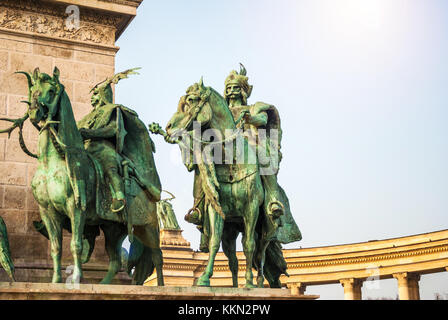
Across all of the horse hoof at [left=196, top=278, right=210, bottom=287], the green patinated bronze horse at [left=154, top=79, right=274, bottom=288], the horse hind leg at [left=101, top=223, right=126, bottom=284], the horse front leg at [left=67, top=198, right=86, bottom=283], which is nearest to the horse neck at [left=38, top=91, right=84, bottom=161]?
the horse front leg at [left=67, top=198, right=86, bottom=283]

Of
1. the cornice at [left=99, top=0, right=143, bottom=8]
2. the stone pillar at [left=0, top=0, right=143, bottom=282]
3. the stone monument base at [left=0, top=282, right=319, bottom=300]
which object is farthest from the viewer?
the cornice at [left=99, top=0, right=143, bottom=8]

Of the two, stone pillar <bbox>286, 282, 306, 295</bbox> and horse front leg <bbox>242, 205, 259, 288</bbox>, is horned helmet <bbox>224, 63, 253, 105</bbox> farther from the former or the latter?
stone pillar <bbox>286, 282, 306, 295</bbox>

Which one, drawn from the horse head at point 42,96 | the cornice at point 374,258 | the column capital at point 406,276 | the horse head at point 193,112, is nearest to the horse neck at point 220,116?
the horse head at point 193,112

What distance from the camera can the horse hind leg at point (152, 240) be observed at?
1423cm

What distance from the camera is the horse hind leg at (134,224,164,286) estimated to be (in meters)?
14.2

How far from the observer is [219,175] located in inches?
559

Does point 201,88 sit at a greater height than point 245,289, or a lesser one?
greater

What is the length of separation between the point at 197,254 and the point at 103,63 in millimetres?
14826

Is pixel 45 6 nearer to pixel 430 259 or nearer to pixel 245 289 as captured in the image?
pixel 245 289

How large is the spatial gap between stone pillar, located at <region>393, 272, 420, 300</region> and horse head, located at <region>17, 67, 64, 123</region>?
19375mm

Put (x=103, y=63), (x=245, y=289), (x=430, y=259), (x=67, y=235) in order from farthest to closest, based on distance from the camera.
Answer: (x=430, y=259)
(x=103, y=63)
(x=67, y=235)
(x=245, y=289)

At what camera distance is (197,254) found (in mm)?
30141

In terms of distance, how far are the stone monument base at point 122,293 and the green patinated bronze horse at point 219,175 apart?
2.31ft
